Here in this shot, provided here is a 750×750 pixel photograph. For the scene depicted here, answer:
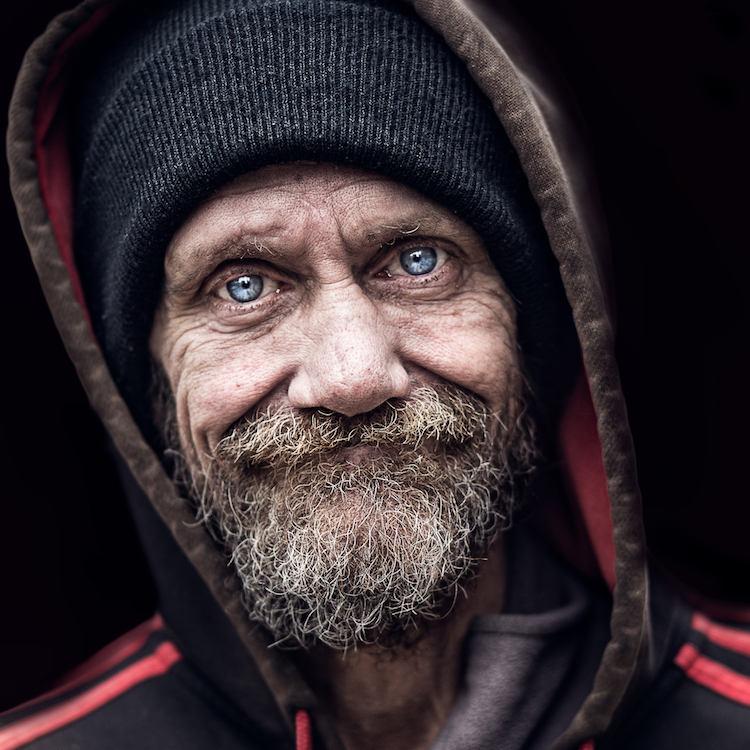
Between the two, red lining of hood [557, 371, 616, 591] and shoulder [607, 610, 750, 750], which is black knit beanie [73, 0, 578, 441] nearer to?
red lining of hood [557, 371, 616, 591]

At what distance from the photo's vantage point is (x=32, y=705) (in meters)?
1.79

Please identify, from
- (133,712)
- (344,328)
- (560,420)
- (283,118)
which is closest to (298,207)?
(283,118)

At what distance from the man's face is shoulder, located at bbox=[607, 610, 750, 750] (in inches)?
23.1

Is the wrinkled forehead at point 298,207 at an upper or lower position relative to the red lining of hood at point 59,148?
lower

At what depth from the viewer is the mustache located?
4.89 feet

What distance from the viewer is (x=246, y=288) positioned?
5.35 feet

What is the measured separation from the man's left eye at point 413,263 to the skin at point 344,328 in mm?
11

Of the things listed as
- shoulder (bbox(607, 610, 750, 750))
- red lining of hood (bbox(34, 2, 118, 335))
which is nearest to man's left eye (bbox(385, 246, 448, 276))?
red lining of hood (bbox(34, 2, 118, 335))

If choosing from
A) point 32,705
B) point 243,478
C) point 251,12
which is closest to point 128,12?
point 251,12

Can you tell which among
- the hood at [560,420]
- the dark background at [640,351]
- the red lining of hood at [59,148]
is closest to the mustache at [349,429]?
the hood at [560,420]

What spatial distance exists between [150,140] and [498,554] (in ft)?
4.61

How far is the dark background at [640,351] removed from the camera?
1831 mm

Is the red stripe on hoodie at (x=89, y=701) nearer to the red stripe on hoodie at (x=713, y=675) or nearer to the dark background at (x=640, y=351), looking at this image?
the dark background at (x=640, y=351)

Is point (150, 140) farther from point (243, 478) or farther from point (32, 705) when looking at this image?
point (32, 705)
